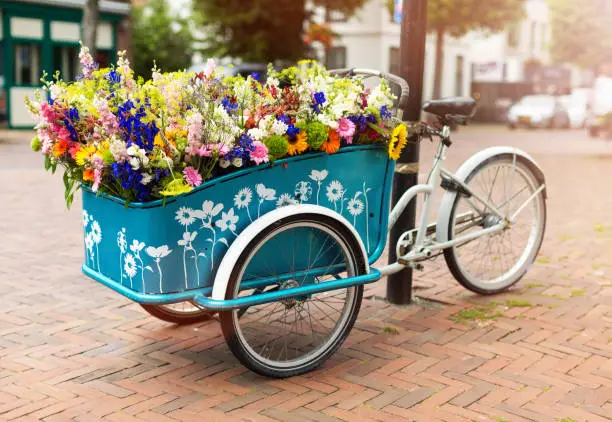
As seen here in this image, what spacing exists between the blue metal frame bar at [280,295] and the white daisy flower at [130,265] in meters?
0.28

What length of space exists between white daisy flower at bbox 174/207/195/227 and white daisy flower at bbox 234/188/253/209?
0.22 meters

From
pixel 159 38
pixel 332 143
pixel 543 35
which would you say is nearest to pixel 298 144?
pixel 332 143

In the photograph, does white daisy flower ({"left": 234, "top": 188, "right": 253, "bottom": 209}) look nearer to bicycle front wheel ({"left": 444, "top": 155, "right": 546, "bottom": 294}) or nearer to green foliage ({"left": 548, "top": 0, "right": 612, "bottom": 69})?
bicycle front wheel ({"left": 444, "top": 155, "right": 546, "bottom": 294})

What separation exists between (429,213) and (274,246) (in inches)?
50.5

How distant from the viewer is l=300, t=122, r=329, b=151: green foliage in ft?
12.0

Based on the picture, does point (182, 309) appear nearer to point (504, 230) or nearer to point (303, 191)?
point (303, 191)

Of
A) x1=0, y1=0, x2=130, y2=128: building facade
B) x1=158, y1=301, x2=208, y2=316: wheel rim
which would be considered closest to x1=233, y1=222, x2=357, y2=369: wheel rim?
x1=158, y1=301, x2=208, y2=316: wheel rim

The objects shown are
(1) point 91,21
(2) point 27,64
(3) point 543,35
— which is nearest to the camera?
(1) point 91,21

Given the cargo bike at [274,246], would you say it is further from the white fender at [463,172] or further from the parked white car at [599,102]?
the parked white car at [599,102]

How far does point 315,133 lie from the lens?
3.65 meters

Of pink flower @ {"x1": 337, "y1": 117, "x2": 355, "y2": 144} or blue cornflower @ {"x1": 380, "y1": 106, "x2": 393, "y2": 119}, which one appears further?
blue cornflower @ {"x1": 380, "y1": 106, "x2": 393, "y2": 119}

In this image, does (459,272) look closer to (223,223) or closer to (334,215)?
(334,215)

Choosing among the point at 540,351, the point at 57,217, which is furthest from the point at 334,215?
the point at 57,217

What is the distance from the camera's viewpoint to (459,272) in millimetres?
4961
